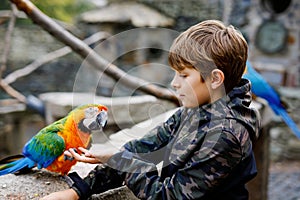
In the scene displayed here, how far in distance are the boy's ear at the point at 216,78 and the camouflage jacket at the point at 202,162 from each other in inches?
1.4

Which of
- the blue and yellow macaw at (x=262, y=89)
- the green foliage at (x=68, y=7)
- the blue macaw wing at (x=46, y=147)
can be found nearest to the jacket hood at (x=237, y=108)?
the blue macaw wing at (x=46, y=147)

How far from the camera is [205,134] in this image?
792mm

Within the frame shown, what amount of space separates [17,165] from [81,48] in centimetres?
111

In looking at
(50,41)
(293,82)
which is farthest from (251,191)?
(50,41)

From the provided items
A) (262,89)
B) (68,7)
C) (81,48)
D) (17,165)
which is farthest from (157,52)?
(68,7)

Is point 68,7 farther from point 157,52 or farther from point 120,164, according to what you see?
point 120,164

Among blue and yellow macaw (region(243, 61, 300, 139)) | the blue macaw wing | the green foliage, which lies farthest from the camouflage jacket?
the green foliage

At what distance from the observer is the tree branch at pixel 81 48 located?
1.85 m

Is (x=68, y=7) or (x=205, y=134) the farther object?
(x=68, y=7)

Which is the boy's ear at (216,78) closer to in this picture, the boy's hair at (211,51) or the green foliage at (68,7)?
the boy's hair at (211,51)

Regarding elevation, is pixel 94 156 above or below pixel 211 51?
below

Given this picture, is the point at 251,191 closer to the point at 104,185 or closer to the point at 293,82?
the point at 104,185

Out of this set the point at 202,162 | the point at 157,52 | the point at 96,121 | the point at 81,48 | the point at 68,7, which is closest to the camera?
the point at 202,162

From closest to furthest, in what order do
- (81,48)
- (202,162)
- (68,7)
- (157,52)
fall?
(202,162)
(81,48)
(157,52)
(68,7)
